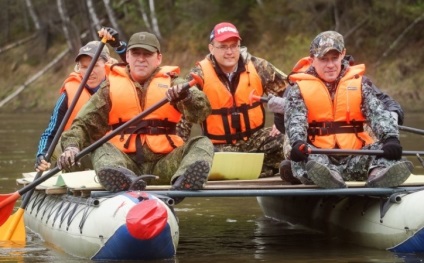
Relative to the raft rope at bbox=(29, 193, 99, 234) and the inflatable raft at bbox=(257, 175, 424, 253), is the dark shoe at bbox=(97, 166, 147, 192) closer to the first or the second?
the raft rope at bbox=(29, 193, 99, 234)

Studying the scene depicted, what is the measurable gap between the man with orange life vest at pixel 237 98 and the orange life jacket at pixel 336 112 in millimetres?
1130

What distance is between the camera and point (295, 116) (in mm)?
8078

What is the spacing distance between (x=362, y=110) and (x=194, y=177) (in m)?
1.38

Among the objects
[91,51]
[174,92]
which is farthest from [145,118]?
[91,51]

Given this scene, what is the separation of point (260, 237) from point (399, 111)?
147 centimetres

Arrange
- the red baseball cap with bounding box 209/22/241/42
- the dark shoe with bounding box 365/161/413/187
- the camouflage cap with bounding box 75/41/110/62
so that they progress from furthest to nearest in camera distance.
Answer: the camouflage cap with bounding box 75/41/110/62, the red baseball cap with bounding box 209/22/241/42, the dark shoe with bounding box 365/161/413/187

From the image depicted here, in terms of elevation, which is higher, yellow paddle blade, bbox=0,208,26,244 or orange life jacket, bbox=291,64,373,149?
orange life jacket, bbox=291,64,373,149

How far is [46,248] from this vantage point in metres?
8.53

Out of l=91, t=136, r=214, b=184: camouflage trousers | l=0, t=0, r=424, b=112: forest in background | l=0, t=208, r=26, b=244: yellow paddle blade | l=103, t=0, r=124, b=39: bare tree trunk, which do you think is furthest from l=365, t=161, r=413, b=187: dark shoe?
l=103, t=0, r=124, b=39: bare tree trunk

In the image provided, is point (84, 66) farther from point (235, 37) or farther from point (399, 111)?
point (399, 111)

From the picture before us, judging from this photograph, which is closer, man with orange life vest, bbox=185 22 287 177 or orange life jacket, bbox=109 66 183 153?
orange life jacket, bbox=109 66 183 153

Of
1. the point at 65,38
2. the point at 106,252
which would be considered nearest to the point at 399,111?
the point at 106,252

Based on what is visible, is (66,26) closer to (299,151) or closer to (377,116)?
(377,116)

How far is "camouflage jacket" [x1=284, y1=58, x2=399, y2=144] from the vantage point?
26.0ft
